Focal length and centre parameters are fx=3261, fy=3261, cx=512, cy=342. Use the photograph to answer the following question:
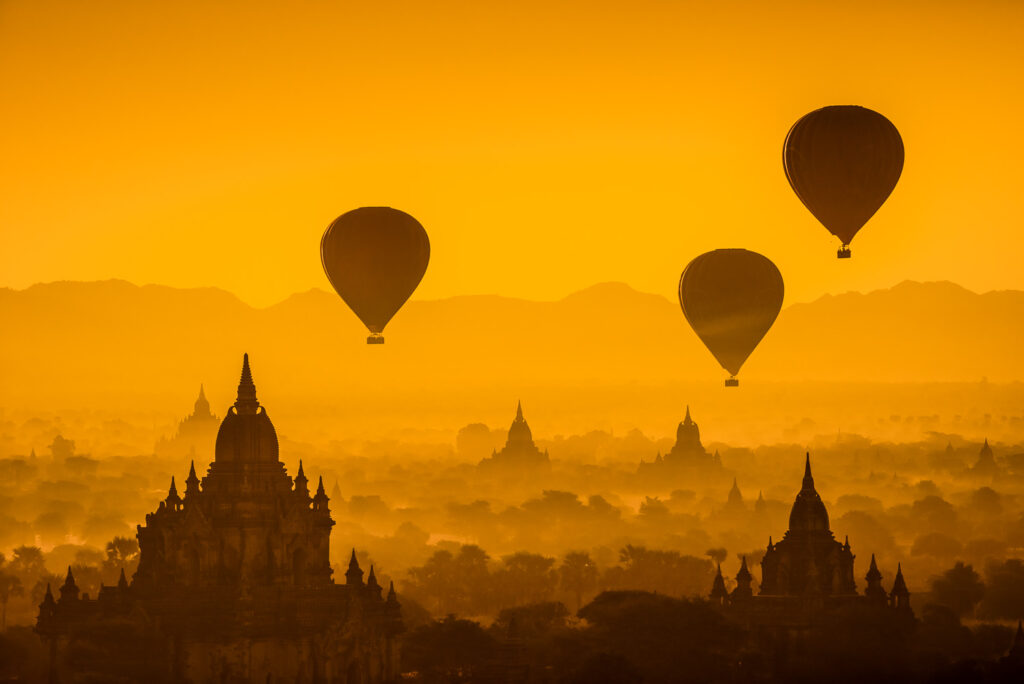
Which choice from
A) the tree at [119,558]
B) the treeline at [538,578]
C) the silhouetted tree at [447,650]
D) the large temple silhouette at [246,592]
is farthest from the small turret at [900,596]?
the tree at [119,558]

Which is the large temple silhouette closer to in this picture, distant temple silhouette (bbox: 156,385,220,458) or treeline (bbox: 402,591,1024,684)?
treeline (bbox: 402,591,1024,684)

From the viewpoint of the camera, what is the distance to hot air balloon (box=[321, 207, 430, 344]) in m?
104

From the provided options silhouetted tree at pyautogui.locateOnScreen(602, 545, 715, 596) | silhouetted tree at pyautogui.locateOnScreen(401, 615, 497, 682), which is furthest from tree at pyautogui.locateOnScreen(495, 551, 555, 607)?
silhouetted tree at pyautogui.locateOnScreen(401, 615, 497, 682)

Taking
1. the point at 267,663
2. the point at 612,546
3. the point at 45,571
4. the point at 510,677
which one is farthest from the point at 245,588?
the point at 612,546

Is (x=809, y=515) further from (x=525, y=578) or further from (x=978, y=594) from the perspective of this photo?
(x=525, y=578)

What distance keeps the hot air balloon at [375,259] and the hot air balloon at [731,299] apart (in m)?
11.1

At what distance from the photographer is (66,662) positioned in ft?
321

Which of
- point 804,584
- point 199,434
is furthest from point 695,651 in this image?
point 199,434

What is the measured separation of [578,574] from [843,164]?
66.8m

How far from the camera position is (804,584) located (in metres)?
113

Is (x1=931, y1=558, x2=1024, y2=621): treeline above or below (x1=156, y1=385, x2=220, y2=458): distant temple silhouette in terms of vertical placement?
below

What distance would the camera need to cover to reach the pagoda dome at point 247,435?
101 m

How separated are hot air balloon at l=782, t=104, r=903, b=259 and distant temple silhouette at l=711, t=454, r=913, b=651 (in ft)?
58.9

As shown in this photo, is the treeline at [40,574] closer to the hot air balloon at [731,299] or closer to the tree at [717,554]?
the hot air balloon at [731,299]
